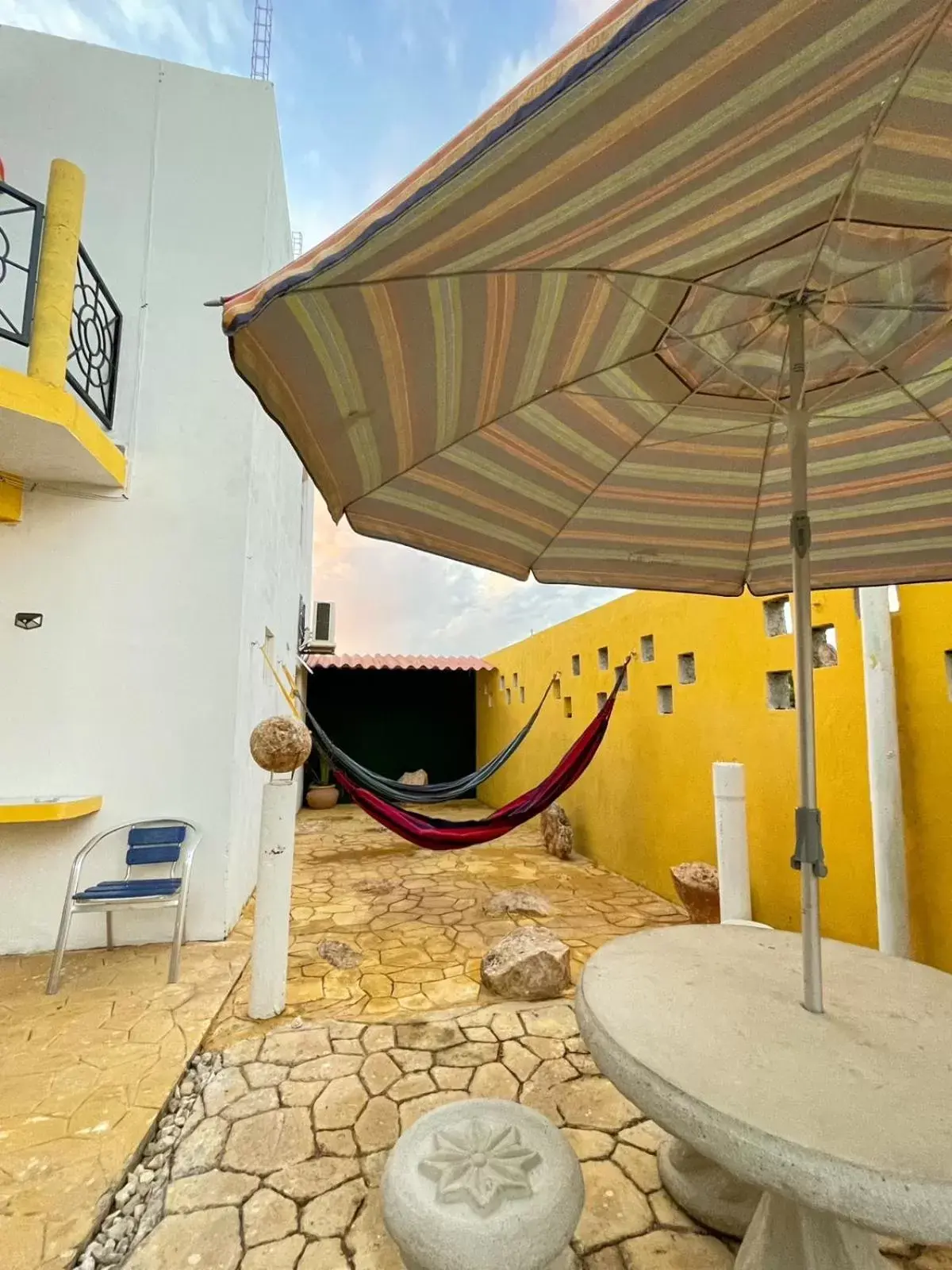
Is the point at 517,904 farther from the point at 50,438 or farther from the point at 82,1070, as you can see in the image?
the point at 50,438

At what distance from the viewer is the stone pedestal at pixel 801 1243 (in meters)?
0.88

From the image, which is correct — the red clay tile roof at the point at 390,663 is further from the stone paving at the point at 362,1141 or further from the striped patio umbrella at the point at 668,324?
the striped patio umbrella at the point at 668,324

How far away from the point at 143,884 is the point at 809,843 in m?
2.44

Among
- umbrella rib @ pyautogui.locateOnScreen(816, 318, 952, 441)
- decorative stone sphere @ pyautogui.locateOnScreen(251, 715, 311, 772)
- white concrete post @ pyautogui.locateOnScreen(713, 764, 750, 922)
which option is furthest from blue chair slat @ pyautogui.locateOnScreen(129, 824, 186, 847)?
umbrella rib @ pyautogui.locateOnScreen(816, 318, 952, 441)

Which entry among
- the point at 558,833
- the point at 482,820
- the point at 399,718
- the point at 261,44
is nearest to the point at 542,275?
the point at 482,820

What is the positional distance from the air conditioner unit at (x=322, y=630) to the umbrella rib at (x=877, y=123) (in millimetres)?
6529

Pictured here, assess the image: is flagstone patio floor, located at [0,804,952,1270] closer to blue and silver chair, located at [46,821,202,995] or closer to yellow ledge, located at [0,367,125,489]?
blue and silver chair, located at [46,821,202,995]

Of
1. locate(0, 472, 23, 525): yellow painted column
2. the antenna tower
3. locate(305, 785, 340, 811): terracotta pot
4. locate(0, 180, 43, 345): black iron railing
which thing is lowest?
locate(305, 785, 340, 811): terracotta pot

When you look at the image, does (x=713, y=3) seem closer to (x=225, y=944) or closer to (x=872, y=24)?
(x=872, y=24)

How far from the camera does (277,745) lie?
2.26 m

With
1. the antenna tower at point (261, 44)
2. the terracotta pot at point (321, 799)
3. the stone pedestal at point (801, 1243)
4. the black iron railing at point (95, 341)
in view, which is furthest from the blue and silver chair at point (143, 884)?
the antenna tower at point (261, 44)

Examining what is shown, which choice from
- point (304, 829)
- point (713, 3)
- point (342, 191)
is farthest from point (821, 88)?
point (342, 191)

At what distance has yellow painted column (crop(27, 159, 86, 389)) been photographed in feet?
7.40

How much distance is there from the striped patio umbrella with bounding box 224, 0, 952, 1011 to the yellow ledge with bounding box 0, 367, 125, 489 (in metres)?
1.63
